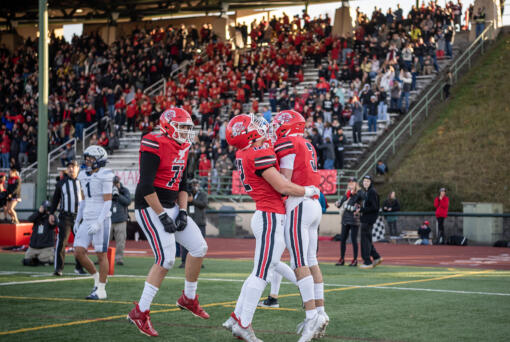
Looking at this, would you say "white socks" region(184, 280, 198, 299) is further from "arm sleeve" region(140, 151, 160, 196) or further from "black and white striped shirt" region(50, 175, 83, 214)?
"black and white striped shirt" region(50, 175, 83, 214)

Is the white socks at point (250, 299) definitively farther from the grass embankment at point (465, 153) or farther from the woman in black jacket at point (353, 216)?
the grass embankment at point (465, 153)

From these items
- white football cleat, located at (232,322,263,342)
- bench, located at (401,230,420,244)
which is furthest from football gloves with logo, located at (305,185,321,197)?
bench, located at (401,230,420,244)

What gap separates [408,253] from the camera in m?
21.0

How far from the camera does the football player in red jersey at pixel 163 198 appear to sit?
7.88 m

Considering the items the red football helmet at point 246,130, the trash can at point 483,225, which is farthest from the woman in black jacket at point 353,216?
the red football helmet at point 246,130

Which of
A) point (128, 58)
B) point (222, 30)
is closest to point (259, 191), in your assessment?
point (128, 58)

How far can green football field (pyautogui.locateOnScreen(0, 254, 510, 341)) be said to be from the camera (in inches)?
300

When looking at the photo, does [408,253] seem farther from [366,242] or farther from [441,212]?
[366,242]

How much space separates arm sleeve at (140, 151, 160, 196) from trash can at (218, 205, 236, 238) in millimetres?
19452

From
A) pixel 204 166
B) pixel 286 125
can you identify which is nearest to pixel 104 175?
pixel 286 125

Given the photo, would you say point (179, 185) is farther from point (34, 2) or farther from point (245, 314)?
point (34, 2)

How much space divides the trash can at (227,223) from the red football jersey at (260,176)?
19992 millimetres

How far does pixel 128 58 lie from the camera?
3959 centimetres

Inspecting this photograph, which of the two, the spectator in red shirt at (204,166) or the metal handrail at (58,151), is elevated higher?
the metal handrail at (58,151)
